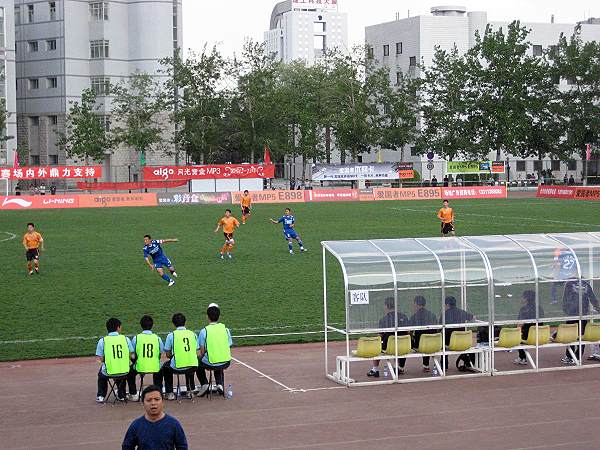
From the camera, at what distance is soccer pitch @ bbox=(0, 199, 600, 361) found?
73.6 feet

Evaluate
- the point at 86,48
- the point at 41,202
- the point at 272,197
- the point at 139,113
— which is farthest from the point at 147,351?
the point at 86,48

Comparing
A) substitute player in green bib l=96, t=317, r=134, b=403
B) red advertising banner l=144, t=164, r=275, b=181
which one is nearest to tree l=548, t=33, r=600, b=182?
red advertising banner l=144, t=164, r=275, b=181

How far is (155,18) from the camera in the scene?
102m

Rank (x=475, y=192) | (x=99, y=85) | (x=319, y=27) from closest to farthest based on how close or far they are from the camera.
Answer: (x=475, y=192)
(x=99, y=85)
(x=319, y=27)

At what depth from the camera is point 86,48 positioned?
336 ft

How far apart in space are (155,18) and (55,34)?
10252mm

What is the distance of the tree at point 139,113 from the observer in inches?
3802

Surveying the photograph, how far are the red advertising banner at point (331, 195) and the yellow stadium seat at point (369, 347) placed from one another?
57.7m

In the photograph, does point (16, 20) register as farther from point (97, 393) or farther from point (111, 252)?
point (97, 393)

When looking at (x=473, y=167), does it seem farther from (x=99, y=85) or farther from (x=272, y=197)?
(x=99, y=85)

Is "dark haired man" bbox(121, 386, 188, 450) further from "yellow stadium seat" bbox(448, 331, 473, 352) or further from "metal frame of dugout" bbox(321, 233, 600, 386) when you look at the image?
"yellow stadium seat" bbox(448, 331, 473, 352)

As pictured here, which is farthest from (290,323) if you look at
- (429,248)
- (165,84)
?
A: (165,84)

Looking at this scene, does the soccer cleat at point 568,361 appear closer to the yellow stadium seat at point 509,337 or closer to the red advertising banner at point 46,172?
the yellow stadium seat at point 509,337

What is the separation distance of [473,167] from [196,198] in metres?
27.4
